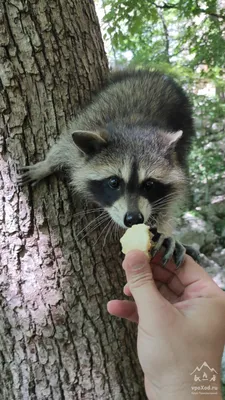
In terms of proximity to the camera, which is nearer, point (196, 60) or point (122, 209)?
point (122, 209)

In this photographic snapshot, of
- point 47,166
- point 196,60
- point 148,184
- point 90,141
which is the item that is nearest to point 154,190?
point 148,184

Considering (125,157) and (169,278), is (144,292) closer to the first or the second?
(169,278)

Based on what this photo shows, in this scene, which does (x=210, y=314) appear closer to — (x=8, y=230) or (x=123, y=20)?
(x=8, y=230)

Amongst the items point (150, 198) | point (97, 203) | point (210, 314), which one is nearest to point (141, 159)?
point (150, 198)

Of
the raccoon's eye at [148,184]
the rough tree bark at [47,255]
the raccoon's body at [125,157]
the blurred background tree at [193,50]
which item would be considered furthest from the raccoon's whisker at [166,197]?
the blurred background tree at [193,50]

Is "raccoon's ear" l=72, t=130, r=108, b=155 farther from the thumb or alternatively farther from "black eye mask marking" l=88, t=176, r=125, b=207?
the thumb

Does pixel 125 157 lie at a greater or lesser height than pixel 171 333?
greater
